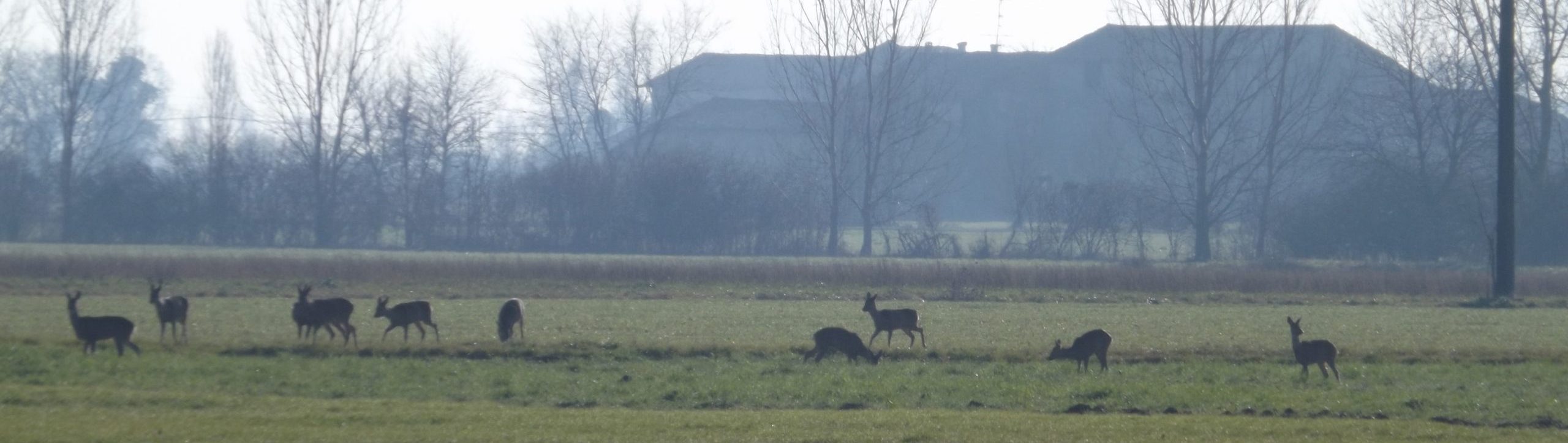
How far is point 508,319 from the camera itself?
68.9ft

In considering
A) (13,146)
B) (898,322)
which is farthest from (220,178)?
(898,322)

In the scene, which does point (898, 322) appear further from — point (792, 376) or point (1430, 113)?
point (1430, 113)

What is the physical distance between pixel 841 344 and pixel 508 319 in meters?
5.89

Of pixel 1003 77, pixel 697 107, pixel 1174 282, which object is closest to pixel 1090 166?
pixel 1003 77

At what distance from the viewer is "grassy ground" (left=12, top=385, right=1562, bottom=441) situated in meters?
11.5

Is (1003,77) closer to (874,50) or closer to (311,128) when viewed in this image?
(874,50)

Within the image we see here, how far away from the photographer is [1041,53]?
3440 inches

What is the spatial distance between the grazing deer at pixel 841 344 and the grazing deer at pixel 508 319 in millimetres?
5207

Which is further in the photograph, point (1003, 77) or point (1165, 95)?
point (1003, 77)

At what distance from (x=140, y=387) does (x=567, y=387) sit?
483cm

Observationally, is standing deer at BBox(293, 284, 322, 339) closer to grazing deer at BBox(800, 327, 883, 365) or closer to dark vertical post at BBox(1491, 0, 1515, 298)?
grazing deer at BBox(800, 327, 883, 365)

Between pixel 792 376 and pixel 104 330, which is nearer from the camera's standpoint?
pixel 792 376

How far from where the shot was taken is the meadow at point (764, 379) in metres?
12.1

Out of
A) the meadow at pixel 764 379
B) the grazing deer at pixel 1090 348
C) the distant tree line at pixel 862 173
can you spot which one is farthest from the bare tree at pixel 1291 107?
the grazing deer at pixel 1090 348
